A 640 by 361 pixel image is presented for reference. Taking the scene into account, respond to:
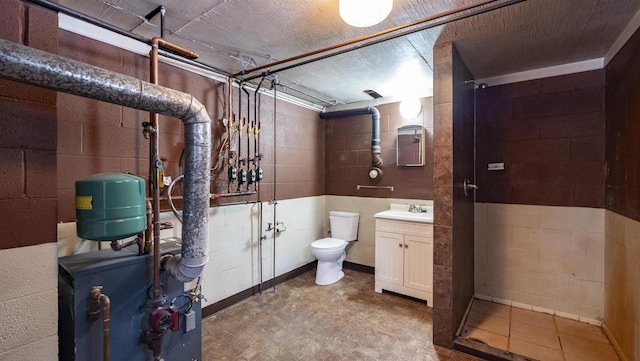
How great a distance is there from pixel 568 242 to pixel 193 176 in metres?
3.20

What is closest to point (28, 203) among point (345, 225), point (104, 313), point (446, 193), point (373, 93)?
point (104, 313)

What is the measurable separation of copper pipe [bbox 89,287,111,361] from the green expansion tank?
251 mm

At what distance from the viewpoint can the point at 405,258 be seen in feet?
9.68

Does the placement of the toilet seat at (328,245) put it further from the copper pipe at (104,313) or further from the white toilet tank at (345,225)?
the copper pipe at (104,313)

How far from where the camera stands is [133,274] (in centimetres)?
140

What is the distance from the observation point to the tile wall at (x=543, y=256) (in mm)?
A: 2449

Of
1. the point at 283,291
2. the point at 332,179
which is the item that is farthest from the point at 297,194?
the point at 283,291

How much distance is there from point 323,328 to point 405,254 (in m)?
1.16

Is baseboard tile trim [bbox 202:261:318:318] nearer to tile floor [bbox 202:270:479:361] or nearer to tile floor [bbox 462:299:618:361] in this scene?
tile floor [bbox 202:270:479:361]

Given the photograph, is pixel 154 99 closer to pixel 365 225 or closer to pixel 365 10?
pixel 365 10

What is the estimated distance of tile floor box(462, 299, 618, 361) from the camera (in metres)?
2.03

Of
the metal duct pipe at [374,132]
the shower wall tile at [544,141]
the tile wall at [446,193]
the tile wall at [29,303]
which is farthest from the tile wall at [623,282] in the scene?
the tile wall at [29,303]

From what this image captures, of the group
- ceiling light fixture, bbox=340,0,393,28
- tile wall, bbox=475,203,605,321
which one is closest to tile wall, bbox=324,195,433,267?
tile wall, bbox=475,203,605,321

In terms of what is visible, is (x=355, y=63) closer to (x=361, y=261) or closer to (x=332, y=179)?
(x=332, y=179)
